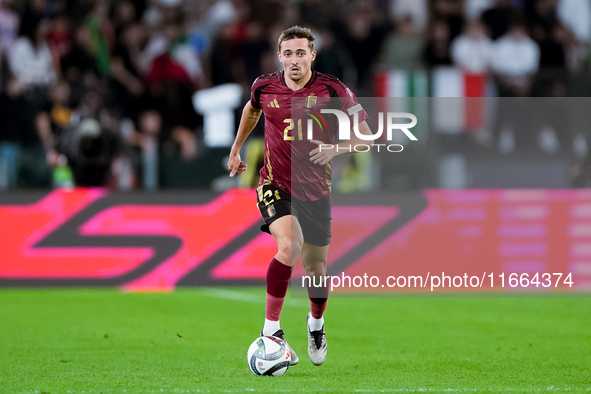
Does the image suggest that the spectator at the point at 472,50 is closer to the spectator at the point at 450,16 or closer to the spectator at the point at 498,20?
the spectator at the point at 450,16

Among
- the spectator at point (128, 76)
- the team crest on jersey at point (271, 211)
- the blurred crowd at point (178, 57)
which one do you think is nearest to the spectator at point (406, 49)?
the blurred crowd at point (178, 57)

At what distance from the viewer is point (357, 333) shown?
6984mm

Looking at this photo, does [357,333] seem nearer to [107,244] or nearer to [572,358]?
[572,358]

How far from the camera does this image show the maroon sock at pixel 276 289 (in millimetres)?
5203

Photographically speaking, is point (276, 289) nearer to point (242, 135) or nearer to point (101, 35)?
point (242, 135)

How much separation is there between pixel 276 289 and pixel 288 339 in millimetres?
1573

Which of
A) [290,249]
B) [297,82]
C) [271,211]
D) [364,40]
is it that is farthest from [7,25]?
[290,249]

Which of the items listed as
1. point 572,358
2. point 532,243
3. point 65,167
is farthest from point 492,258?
point 65,167

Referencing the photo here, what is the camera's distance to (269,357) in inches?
198

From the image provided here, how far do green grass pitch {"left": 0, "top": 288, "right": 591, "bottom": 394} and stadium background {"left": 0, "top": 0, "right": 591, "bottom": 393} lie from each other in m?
0.06

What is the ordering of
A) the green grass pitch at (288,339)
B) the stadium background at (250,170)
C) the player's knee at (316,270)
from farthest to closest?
1. the stadium background at (250,170)
2. the player's knee at (316,270)
3. the green grass pitch at (288,339)

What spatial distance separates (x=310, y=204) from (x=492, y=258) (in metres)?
4.66

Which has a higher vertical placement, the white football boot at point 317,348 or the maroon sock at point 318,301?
the maroon sock at point 318,301

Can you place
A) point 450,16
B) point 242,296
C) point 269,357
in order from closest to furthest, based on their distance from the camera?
point 269,357
point 242,296
point 450,16
